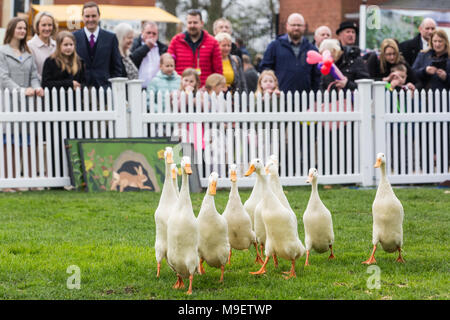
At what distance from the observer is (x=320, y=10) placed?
31.9 metres

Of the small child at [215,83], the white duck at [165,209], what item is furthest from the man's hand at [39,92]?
the white duck at [165,209]

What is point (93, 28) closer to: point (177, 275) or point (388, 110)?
point (388, 110)

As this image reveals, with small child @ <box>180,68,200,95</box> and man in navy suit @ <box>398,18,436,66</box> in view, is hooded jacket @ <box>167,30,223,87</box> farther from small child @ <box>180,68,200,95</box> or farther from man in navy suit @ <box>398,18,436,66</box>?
man in navy suit @ <box>398,18,436,66</box>

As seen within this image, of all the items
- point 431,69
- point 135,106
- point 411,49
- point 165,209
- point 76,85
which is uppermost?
point 411,49

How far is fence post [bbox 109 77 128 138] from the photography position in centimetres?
1211

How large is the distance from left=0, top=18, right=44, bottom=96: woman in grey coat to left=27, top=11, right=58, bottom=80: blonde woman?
0.30m

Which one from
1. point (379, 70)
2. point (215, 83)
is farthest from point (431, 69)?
point (215, 83)

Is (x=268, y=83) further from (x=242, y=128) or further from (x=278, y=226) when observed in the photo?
(x=278, y=226)

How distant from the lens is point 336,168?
12.6m

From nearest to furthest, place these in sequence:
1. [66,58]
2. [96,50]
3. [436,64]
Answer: [66,58] → [96,50] → [436,64]

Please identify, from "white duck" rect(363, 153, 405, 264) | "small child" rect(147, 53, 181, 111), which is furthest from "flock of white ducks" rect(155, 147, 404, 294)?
"small child" rect(147, 53, 181, 111)

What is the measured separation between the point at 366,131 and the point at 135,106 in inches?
145

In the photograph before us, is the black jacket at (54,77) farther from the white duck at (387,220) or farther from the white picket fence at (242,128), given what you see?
the white duck at (387,220)

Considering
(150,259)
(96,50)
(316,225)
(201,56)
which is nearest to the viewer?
(316,225)
